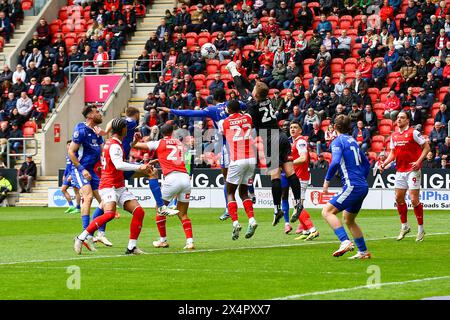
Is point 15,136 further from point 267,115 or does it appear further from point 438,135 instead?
point 267,115

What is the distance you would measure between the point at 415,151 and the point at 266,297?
9.35 meters

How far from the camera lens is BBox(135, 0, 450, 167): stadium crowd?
116 ft

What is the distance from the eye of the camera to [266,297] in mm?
11531

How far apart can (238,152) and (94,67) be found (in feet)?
85.1

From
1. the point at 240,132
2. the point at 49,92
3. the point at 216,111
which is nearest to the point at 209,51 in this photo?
the point at 49,92

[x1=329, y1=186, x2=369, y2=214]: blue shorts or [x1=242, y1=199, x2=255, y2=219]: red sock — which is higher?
[x1=329, y1=186, x2=369, y2=214]: blue shorts

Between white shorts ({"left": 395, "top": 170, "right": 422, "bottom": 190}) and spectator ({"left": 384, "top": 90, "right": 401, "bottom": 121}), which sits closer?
white shorts ({"left": 395, "top": 170, "right": 422, "bottom": 190})

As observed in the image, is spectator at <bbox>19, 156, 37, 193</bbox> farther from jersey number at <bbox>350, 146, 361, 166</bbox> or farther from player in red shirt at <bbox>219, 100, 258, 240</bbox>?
jersey number at <bbox>350, 146, 361, 166</bbox>

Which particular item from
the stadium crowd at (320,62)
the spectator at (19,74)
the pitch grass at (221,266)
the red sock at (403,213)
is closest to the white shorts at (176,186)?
the pitch grass at (221,266)

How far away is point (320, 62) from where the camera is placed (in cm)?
3766

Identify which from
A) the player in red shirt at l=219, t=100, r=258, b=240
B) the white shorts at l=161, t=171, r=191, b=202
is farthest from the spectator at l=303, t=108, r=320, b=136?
the white shorts at l=161, t=171, r=191, b=202

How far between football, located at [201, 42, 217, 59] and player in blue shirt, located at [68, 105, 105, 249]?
1518 centimetres

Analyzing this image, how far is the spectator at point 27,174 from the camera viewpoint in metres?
40.1

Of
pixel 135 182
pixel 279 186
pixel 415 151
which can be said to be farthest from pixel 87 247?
pixel 135 182
